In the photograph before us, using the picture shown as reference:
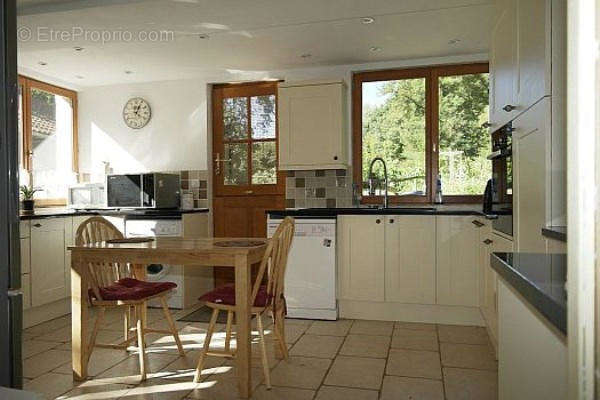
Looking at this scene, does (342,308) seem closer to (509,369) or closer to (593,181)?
(509,369)

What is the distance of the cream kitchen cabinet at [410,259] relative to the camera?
368cm

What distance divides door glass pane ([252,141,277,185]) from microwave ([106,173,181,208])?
3.02ft

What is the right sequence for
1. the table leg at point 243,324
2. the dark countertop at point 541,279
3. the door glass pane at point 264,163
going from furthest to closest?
the door glass pane at point 264,163
the table leg at point 243,324
the dark countertop at point 541,279

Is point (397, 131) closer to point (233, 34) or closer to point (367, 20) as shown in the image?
point (367, 20)

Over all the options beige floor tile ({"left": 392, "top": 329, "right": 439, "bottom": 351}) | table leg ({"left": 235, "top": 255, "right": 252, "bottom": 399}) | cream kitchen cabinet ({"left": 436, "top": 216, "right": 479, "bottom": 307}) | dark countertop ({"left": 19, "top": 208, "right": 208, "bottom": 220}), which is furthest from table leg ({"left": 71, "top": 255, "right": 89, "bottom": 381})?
cream kitchen cabinet ({"left": 436, "top": 216, "right": 479, "bottom": 307})

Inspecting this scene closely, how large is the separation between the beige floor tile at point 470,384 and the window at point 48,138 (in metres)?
4.24

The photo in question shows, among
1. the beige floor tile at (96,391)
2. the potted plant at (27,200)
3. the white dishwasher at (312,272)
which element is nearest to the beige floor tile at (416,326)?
the white dishwasher at (312,272)

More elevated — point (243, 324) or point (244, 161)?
point (244, 161)

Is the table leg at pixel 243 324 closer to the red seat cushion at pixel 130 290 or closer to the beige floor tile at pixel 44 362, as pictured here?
the red seat cushion at pixel 130 290

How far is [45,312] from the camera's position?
157 inches

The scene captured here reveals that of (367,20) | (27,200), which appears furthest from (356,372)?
(27,200)

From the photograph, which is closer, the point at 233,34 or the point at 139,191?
the point at 233,34

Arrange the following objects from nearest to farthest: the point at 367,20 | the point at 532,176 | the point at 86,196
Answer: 1. the point at 532,176
2. the point at 367,20
3. the point at 86,196

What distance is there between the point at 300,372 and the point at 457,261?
1.65m
